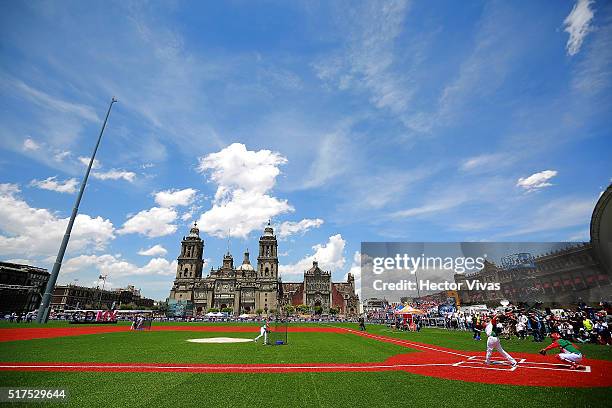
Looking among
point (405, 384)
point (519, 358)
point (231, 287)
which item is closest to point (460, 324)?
point (519, 358)

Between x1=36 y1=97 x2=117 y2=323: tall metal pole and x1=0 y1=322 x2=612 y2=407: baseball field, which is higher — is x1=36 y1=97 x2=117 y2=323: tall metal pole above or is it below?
above

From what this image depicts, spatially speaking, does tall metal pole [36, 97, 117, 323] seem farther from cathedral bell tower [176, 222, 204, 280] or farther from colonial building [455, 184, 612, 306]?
cathedral bell tower [176, 222, 204, 280]

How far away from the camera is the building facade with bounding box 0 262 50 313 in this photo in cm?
8080

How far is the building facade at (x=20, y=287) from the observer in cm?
8080

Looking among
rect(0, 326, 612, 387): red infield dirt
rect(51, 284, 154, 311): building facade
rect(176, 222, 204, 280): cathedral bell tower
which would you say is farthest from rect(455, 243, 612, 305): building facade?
rect(51, 284, 154, 311): building facade

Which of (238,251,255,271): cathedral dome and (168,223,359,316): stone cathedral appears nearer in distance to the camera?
(168,223,359,316): stone cathedral

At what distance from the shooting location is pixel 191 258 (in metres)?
124

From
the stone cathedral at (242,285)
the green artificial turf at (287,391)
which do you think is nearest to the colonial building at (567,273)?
the green artificial turf at (287,391)

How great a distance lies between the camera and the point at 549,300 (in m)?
62.5

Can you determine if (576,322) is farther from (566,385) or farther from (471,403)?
(471,403)

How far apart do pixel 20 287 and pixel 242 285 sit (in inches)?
2488

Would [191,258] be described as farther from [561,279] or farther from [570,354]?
[570,354]

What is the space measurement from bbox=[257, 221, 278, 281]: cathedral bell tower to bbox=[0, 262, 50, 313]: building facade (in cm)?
6687

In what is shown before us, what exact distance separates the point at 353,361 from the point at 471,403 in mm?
6313
